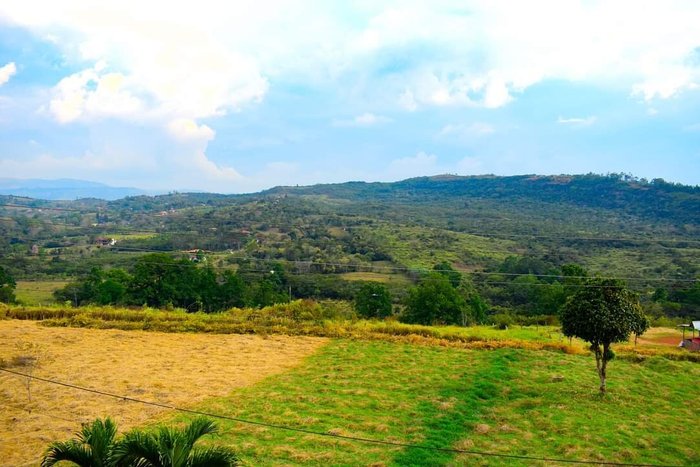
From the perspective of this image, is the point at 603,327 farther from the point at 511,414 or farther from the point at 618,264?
the point at 618,264

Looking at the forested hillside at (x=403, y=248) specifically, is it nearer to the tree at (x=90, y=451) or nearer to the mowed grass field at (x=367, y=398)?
the mowed grass field at (x=367, y=398)

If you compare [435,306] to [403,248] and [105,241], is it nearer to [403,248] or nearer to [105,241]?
[403,248]

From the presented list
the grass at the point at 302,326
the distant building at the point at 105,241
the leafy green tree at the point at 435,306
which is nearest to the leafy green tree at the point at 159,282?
the grass at the point at 302,326

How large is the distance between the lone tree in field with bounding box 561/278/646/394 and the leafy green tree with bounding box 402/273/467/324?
2087 cm

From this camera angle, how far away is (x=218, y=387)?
16906mm

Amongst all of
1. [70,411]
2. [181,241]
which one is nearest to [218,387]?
[70,411]

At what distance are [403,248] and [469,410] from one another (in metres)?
62.0

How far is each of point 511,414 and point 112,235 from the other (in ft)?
292

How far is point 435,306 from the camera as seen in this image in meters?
36.7

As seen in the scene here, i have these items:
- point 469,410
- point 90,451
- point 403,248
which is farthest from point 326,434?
point 403,248

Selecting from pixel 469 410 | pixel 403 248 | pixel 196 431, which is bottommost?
pixel 469 410

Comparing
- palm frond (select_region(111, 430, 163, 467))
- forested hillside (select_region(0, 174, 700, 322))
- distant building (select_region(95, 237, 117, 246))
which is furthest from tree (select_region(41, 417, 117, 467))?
distant building (select_region(95, 237, 117, 246))

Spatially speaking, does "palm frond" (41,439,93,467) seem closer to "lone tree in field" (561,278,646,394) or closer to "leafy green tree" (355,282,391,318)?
"lone tree in field" (561,278,646,394)

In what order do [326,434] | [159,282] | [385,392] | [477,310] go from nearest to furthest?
[326,434]
[385,392]
[159,282]
[477,310]
